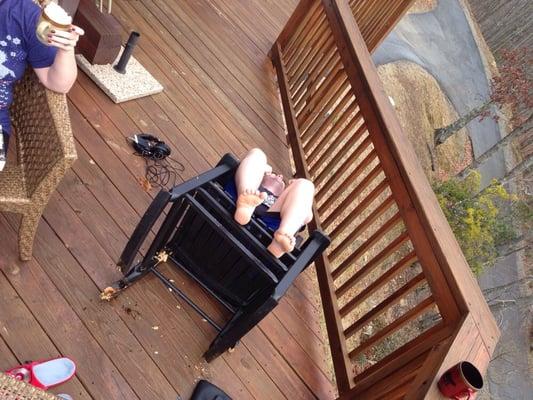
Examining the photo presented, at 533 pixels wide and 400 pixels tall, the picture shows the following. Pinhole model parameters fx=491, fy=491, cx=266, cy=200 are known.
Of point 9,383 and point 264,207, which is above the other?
point 264,207

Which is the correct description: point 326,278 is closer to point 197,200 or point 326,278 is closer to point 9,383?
point 197,200

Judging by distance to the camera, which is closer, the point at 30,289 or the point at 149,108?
the point at 30,289

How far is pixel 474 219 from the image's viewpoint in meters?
7.35

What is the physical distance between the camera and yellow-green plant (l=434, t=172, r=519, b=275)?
7227mm

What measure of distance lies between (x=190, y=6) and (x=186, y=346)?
9.50 ft

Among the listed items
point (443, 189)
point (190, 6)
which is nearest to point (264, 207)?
point (190, 6)

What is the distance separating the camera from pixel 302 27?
3811 mm

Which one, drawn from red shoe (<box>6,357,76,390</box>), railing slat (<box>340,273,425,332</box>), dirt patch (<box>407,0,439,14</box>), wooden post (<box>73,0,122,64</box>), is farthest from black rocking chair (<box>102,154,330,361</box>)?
dirt patch (<box>407,0,439,14</box>)

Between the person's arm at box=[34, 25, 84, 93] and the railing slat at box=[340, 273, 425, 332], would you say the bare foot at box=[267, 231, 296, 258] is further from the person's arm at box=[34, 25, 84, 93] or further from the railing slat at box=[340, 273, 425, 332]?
the person's arm at box=[34, 25, 84, 93]

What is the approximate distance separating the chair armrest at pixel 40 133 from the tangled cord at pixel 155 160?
744 mm

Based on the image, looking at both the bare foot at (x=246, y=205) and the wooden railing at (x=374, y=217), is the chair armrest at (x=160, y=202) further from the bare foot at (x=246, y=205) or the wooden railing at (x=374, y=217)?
the wooden railing at (x=374, y=217)

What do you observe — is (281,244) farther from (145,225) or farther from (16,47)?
(16,47)

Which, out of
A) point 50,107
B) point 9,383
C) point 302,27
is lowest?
point 9,383

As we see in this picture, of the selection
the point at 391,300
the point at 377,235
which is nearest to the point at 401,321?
the point at 391,300
